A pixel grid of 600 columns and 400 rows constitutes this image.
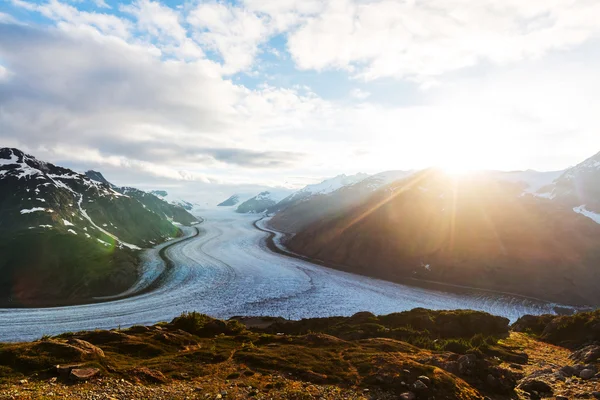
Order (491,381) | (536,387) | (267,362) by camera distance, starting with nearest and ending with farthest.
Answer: (536,387) < (491,381) < (267,362)

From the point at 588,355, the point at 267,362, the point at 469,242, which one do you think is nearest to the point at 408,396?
the point at 267,362

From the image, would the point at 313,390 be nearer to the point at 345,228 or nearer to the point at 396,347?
→ the point at 396,347

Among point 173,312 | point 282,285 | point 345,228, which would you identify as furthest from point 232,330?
point 345,228

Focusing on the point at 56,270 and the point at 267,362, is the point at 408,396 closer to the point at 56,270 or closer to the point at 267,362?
the point at 267,362

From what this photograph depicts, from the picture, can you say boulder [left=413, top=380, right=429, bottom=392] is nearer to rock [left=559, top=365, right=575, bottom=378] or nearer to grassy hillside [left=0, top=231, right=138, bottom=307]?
rock [left=559, top=365, right=575, bottom=378]

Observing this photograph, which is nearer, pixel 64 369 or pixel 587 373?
pixel 64 369

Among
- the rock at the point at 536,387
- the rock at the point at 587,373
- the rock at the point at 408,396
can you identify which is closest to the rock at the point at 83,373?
the rock at the point at 408,396

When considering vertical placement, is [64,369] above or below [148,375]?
above

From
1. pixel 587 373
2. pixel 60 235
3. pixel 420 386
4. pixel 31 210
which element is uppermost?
pixel 31 210
